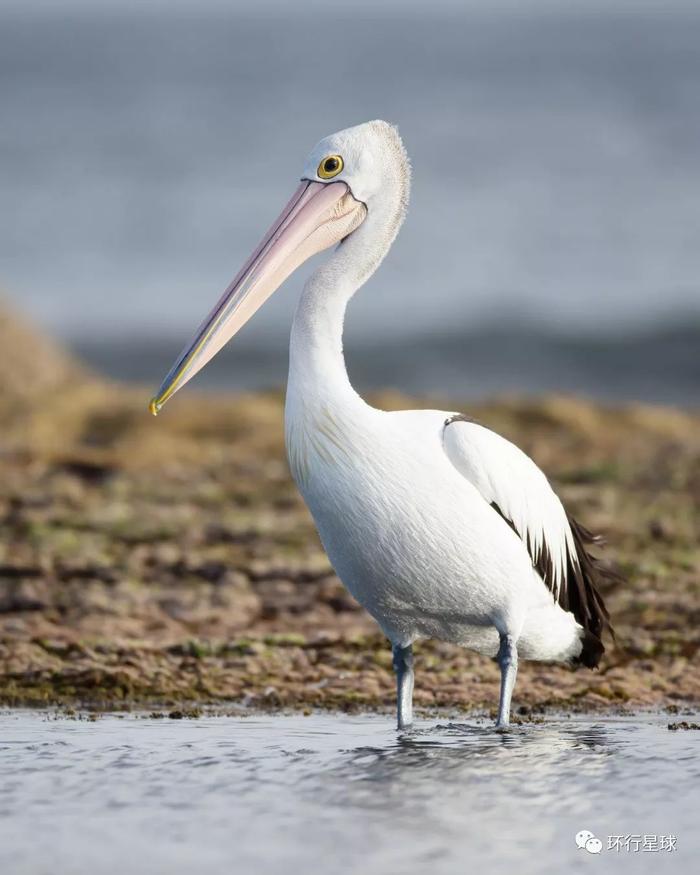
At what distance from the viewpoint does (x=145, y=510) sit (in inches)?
496

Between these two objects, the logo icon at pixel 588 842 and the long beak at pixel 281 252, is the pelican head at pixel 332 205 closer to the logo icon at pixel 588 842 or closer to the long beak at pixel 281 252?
the long beak at pixel 281 252

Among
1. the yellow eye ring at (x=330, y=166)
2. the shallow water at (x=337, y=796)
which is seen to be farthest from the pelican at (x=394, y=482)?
the shallow water at (x=337, y=796)

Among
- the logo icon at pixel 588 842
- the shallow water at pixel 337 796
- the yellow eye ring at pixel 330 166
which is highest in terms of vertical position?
the yellow eye ring at pixel 330 166

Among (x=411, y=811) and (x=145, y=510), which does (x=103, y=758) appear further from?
(x=145, y=510)

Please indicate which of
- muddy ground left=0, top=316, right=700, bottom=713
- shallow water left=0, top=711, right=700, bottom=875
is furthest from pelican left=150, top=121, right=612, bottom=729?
muddy ground left=0, top=316, right=700, bottom=713

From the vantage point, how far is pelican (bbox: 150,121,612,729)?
573 centimetres

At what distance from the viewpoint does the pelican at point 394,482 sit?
573 centimetres

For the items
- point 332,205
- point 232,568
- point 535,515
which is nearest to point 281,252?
point 332,205

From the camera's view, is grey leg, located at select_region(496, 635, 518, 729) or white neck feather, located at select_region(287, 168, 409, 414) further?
grey leg, located at select_region(496, 635, 518, 729)

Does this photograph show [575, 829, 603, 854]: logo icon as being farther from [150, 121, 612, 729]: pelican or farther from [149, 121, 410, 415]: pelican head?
[149, 121, 410, 415]: pelican head

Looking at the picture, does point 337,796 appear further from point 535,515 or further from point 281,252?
point 281,252

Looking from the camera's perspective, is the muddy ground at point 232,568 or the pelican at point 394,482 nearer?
the pelican at point 394,482

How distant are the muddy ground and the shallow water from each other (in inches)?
38.5

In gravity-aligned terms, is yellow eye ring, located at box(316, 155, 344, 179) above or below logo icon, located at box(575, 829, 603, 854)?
above
